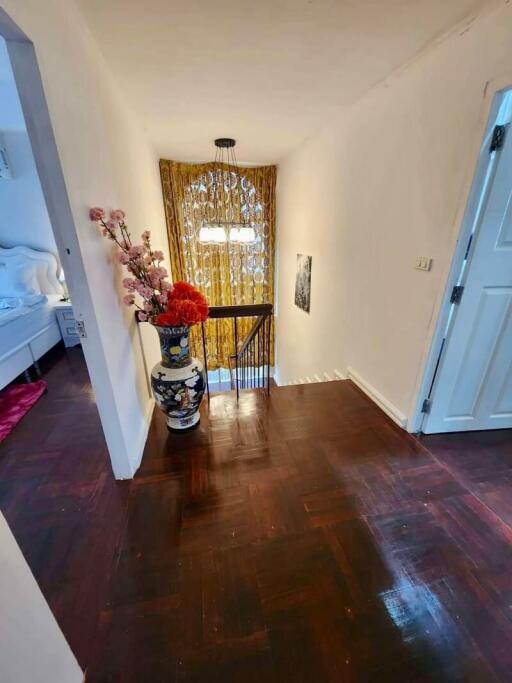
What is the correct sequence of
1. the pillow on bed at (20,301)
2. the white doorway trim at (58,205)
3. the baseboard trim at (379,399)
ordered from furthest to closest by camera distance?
1. the pillow on bed at (20,301)
2. the baseboard trim at (379,399)
3. the white doorway trim at (58,205)

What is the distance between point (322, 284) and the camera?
3.10m

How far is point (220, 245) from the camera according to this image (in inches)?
170

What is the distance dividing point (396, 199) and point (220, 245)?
2.90 metres

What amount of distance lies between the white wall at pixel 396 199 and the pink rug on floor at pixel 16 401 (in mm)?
2864

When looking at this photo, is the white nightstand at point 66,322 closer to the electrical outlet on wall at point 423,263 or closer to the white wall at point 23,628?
the white wall at point 23,628

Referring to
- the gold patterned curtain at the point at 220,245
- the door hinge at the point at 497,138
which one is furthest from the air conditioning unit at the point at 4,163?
the door hinge at the point at 497,138

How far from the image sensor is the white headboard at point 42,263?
140 inches

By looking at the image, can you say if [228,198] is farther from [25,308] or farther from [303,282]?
[25,308]

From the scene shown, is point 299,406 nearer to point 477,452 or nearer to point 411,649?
point 477,452

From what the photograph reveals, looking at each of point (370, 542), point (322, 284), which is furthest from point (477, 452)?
point (322, 284)

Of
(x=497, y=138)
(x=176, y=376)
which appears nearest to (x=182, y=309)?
(x=176, y=376)

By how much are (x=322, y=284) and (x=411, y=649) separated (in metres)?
2.73

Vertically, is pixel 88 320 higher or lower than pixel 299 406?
higher

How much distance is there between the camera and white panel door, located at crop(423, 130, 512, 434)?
1.47 metres
